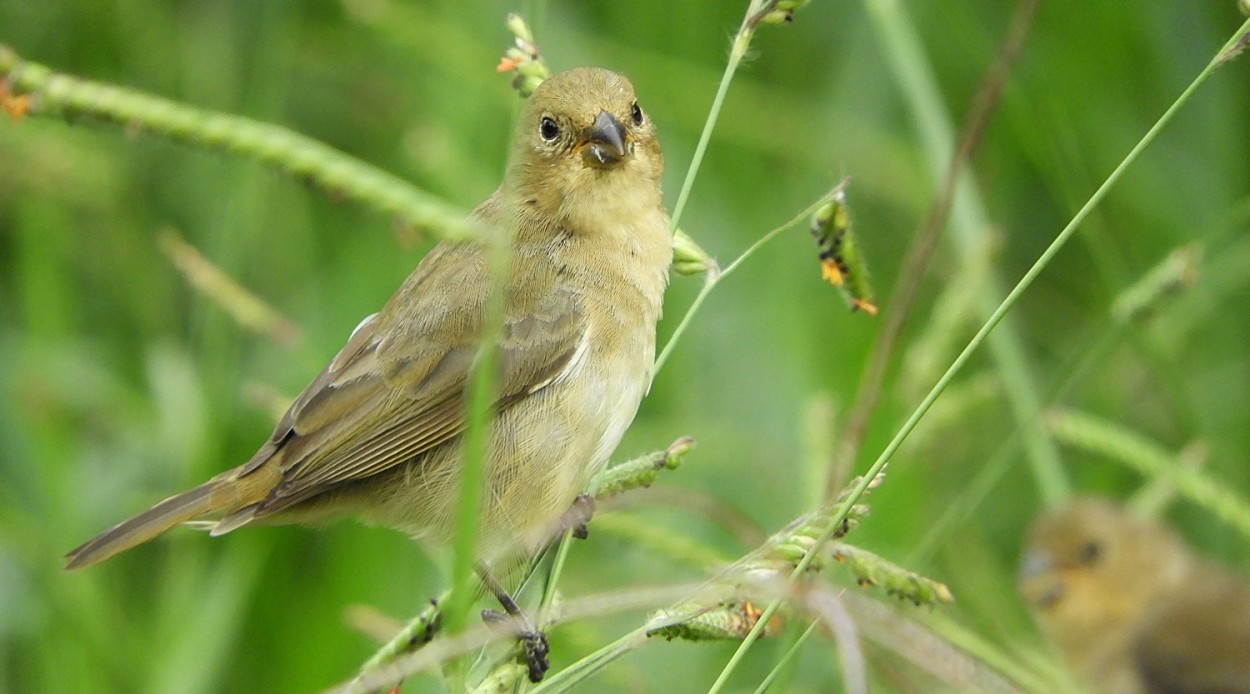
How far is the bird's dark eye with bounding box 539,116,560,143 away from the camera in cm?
288

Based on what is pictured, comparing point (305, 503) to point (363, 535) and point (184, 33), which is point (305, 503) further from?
point (184, 33)

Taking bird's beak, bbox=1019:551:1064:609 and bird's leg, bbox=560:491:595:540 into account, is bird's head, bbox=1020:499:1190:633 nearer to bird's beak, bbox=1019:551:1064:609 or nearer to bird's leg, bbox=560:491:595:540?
bird's beak, bbox=1019:551:1064:609

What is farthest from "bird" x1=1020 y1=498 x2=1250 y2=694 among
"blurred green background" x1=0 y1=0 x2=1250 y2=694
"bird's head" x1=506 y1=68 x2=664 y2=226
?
"bird's head" x1=506 y1=68 x2=664 y2=226

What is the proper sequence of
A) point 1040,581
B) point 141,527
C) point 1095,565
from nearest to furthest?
point 141,527 → point 1040,581 → point 1095,565

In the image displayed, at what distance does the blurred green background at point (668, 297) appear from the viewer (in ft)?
11.4

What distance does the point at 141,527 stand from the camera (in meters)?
2.50

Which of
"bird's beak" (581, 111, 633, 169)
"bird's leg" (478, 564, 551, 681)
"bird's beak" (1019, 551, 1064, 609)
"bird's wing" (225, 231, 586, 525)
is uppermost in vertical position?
"bird's beak" (1019, 551, 1064, 609)

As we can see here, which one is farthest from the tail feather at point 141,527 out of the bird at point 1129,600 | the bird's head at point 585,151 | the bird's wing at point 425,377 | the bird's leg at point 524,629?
the bird at point 1129,600

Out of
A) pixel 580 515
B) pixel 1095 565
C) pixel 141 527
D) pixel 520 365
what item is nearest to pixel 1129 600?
pixel 1095 565

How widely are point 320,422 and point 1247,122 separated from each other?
3450 millimetres

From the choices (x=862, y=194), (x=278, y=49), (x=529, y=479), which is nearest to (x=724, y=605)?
(x=529, y=479)

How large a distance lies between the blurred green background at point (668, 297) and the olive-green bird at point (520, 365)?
0.53 metres

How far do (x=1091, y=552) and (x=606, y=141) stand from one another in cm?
235

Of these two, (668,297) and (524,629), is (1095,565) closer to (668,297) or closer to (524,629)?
(668,297)
